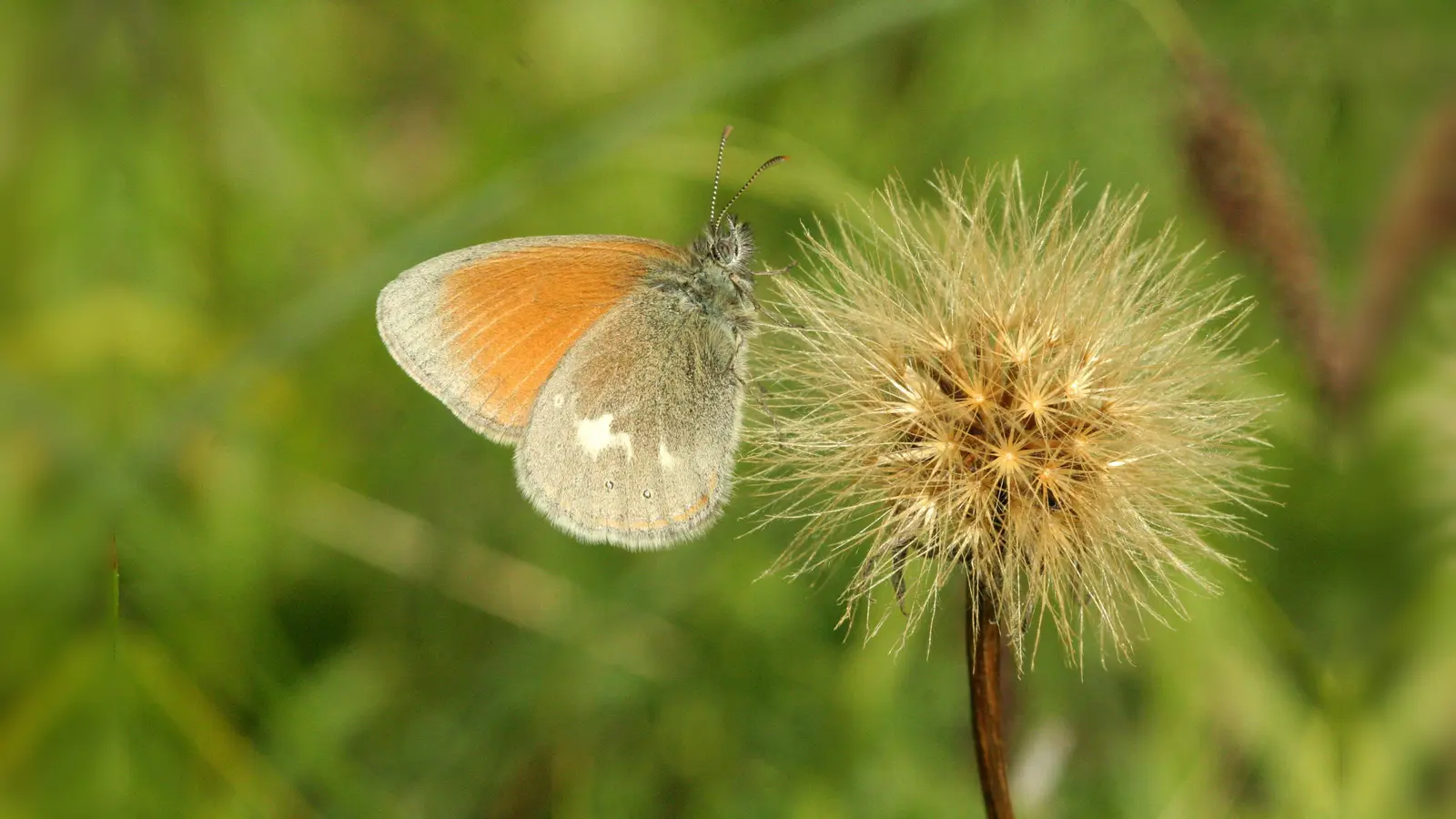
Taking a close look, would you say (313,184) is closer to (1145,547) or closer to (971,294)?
(971,294)

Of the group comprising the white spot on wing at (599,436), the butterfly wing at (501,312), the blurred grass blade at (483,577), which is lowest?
the blurred grass blade at (483,577)

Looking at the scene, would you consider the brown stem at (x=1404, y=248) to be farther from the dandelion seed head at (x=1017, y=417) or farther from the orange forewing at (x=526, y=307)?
the orange forewing at (x=526, y=307)

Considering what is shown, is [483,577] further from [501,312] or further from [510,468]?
[501,312]

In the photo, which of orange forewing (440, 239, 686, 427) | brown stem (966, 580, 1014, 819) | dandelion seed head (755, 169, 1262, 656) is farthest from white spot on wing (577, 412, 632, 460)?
brown stem (966, 580, 1014, 819)

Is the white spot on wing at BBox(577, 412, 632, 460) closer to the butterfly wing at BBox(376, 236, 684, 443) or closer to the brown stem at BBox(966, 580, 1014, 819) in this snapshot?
the butterfly wing at BBox(376, 236, 684, 443)

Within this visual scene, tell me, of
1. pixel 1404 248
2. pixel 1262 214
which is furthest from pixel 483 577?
pixel 1404 248

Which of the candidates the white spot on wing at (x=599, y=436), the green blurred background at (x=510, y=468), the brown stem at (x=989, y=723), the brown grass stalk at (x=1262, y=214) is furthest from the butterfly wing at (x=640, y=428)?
the brown grass stalk at (x=1262, y=214)
